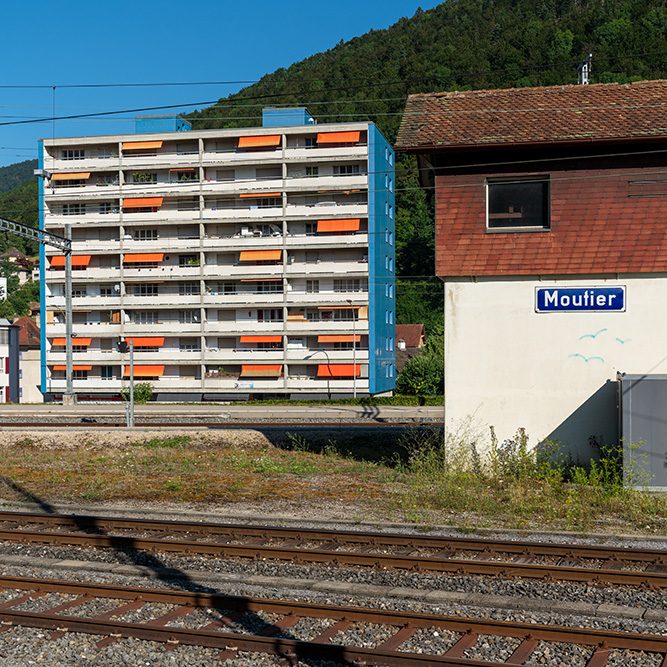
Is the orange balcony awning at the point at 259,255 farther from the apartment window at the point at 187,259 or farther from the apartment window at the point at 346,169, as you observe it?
the apartment window at the point at 346,169

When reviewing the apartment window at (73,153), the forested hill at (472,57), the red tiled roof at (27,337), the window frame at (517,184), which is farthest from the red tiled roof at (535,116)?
the forested hill at (472,57)

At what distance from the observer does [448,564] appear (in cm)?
962

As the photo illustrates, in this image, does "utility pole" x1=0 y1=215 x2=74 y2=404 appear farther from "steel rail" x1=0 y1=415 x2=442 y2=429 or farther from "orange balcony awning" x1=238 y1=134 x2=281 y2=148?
"orange balcony awning" x1=238 y1=134 x2=281 y2=148

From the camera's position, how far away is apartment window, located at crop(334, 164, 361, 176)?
60656 millimetres

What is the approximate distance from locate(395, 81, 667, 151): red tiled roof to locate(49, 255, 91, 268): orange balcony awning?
2030 inches

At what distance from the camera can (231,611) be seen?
26.7 feet

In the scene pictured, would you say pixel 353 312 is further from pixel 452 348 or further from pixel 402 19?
pixel 402 19

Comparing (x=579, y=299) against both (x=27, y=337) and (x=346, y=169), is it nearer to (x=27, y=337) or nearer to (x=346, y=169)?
(x=346, y=169)

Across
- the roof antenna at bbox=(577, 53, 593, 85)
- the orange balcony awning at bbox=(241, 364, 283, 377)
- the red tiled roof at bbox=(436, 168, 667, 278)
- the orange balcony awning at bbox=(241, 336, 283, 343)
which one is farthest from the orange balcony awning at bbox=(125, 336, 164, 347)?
the red tiled roof at bbox=(436, 168, 667, 278)

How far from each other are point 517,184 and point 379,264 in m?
43.8

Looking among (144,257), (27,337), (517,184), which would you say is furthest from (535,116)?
(27,337)

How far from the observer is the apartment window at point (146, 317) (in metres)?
64.7

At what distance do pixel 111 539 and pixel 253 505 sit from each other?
355 cm

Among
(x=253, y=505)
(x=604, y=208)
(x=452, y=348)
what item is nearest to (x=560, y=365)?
(x=452, y=348)
